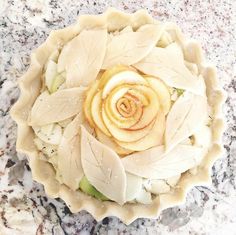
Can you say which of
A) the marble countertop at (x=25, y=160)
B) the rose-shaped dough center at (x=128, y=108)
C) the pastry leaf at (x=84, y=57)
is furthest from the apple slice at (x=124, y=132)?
the marble countertop at (x=25, y=160)

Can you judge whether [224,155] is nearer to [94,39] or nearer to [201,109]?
[201,109]

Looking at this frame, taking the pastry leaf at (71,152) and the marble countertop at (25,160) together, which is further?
the marble countertop at (25,160)

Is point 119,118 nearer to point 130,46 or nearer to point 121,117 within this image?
point 121,117

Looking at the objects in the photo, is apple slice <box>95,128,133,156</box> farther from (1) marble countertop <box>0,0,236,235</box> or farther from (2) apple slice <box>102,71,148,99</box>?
(1) marble countertop <box>0,0,236,235</box>

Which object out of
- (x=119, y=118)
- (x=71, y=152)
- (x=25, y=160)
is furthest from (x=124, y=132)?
(x=25, y=160)

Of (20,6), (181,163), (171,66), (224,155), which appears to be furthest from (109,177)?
(20,6)

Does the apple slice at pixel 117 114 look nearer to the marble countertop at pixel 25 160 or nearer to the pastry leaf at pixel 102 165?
the pastry leaf at pixel 102 165
